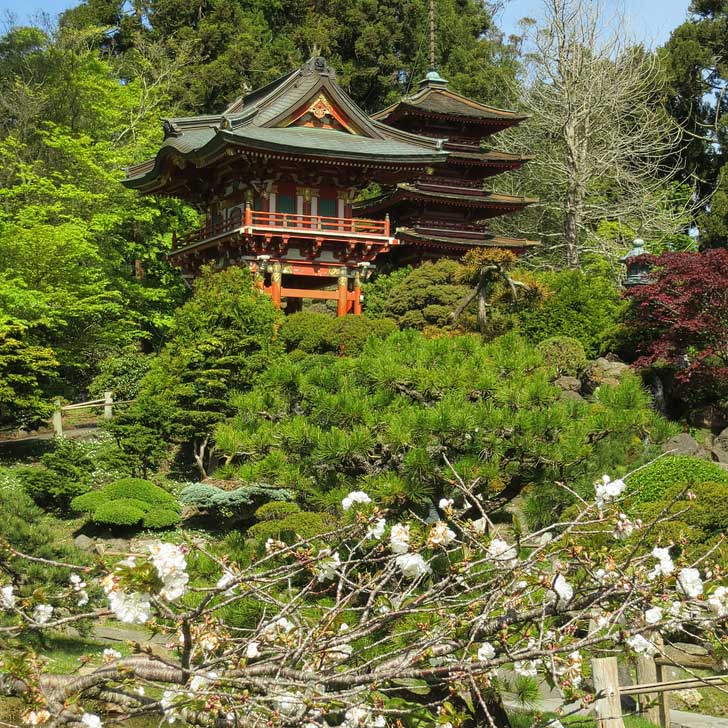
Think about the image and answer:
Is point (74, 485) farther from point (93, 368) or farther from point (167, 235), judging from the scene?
point (167, 235)

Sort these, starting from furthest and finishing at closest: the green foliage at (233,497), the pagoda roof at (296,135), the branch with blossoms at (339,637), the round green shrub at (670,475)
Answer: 1. the pagoda roof at (296,135)
2. the green foliage at (233,497)
3. the round green shrub at (670,475)
4. the branch with blossoms at (339,637)

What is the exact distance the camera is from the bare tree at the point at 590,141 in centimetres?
3050

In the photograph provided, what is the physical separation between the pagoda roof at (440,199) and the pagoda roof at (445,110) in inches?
84.1

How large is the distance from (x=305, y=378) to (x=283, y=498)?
21.9ft

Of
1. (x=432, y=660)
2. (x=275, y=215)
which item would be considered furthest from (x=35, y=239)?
(x=432, y=660)

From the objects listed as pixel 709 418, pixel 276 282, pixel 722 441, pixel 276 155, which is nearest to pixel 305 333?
pixel 276 282

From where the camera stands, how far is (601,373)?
21.1 meters

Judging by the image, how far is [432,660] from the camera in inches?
185

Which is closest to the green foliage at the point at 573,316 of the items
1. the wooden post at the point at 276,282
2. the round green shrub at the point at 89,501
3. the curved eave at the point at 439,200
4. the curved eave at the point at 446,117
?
Answer: the curved eave at the point at 439,200

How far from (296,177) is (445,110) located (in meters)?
6.45

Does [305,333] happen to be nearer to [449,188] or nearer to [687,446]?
[687,446]

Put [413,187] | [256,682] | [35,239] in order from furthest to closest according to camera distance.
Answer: [413,187], [35,239], [256,682]

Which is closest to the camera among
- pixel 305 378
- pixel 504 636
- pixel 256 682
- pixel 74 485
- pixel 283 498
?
pixel 256 682

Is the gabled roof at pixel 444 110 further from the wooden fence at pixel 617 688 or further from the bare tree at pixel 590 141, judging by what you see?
the wooden fence at pixel 617 688
